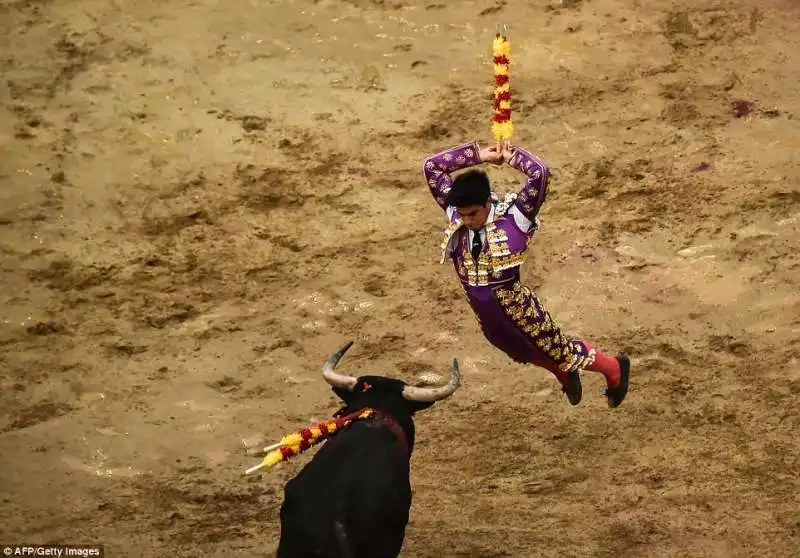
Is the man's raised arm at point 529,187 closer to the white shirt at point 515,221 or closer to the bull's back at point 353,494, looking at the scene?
the white shirt at point 515,221

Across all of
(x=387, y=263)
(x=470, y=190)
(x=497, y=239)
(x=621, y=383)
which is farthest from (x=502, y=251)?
(x=387, y=263)

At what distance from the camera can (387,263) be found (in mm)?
6230

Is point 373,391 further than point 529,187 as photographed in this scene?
Yes

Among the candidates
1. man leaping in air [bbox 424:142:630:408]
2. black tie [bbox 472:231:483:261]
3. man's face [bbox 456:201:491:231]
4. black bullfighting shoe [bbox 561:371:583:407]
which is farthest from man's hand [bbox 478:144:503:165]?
black bullfighting shoe [bbox 561:371:583:407]

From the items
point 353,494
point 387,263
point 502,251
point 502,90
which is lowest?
point 387,263

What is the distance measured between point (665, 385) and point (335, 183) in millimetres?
2166

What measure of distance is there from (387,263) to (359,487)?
1.96 meters

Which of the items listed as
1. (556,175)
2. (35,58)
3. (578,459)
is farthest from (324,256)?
(35,58)

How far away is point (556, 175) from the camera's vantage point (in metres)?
6.36

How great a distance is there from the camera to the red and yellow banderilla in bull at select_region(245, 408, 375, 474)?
4141 mm

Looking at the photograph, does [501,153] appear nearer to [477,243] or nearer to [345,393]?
[477,243]

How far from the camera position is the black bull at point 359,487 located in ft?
14.6

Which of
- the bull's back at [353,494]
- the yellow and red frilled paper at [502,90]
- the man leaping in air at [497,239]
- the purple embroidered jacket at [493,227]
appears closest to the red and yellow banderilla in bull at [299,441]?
the bull's back at [353,494]

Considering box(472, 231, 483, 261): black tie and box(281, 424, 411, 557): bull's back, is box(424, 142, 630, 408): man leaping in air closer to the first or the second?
box(472, 231, 483, 261): black tie
